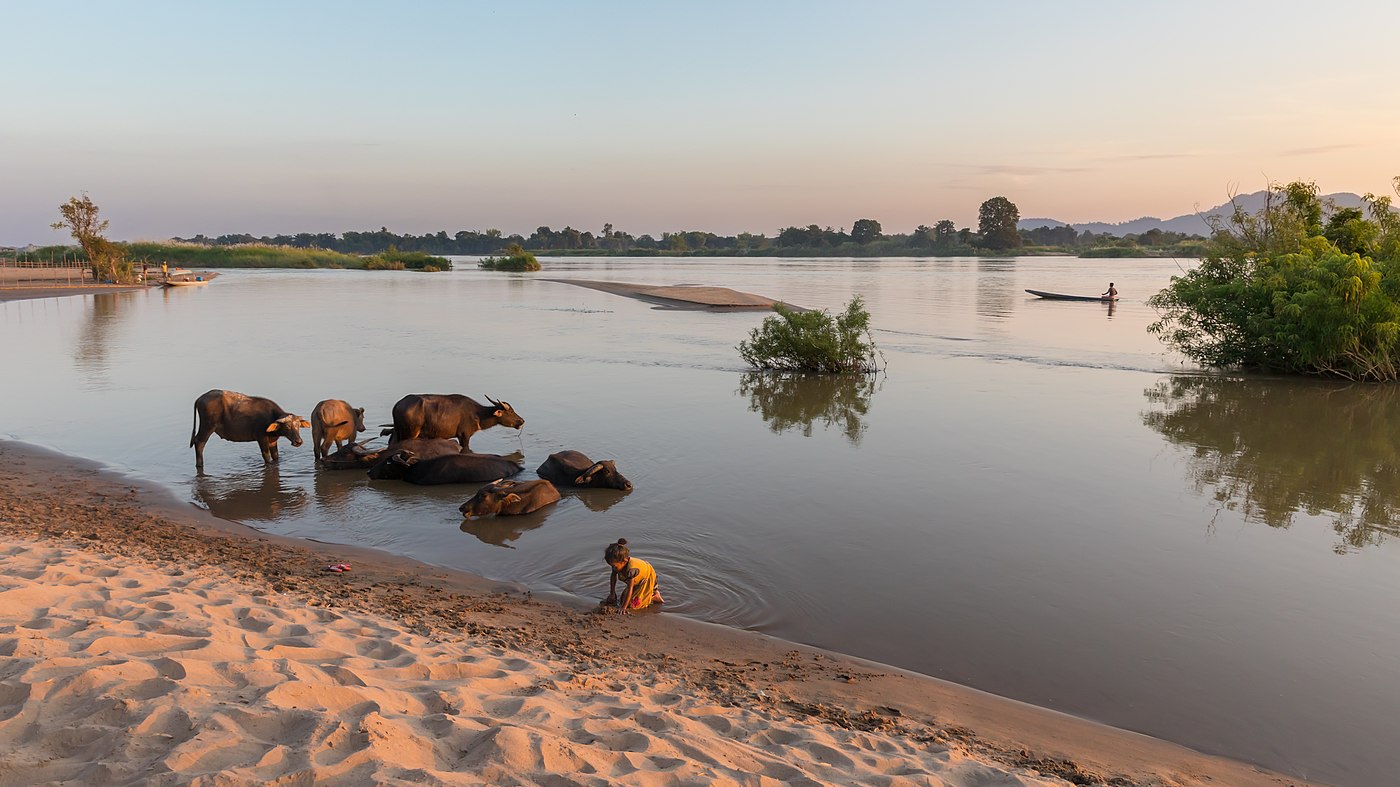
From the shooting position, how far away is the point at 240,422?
10711 millimetres

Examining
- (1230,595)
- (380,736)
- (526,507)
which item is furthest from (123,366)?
(1230,595)

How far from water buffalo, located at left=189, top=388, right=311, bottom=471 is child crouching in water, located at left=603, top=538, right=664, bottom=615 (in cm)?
610

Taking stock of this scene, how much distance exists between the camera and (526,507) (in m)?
9.02

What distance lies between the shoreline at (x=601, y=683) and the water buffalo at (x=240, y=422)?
258 centimetres

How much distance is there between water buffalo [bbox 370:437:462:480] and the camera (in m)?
10.3

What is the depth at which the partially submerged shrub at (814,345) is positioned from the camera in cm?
1992

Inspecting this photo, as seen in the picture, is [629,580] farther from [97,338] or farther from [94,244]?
[94,244]

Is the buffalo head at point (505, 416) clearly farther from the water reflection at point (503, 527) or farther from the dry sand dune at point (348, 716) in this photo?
the dry sand dune at point (348, 716)

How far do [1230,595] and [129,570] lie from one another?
27.9 feet

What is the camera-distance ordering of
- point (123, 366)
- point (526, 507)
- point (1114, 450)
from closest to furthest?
point (526, 507) < point (1114, 450) < point (123, 366)

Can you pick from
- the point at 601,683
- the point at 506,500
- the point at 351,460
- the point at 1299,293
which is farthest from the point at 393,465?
the point at 1299,293

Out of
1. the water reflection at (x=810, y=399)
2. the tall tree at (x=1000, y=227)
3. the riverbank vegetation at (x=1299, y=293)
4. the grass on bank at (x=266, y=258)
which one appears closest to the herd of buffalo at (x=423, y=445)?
the water reflection at (x=810, y=399)

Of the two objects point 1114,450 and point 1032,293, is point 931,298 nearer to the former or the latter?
point 1032,293

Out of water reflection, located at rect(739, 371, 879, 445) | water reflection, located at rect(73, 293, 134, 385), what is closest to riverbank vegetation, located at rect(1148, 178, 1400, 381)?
water reflection, located at rect(739, 371, 879, 445)
